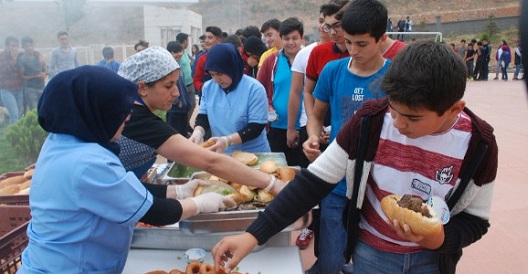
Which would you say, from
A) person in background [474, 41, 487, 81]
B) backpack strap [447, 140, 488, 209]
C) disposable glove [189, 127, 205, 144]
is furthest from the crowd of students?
person in background [474, 41, 487, 81]

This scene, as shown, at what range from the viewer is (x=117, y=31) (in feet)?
136

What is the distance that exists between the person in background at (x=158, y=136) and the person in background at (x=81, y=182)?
50cm

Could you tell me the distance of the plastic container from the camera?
6.26 ft

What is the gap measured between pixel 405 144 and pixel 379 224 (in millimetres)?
312

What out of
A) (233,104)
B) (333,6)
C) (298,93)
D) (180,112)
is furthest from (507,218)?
(180,112)

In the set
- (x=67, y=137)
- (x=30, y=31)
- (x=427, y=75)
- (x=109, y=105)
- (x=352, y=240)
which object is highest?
(x=30, y=31)

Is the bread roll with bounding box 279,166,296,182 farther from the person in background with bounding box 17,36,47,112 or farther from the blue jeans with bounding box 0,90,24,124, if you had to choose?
the blue jeans with bounding box 0,90,24,124

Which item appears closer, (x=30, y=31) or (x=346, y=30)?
(x=346, y=30)

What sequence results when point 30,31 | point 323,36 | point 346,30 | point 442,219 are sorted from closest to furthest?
point 442,219, point 346,30, point 323,36, point 30,31

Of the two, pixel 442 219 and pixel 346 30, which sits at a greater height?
pixel 346 30

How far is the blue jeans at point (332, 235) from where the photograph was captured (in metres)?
2.24

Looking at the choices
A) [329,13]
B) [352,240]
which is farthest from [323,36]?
[352,240]

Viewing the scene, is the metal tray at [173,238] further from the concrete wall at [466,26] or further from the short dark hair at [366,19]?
the concrete wall at [466,26]

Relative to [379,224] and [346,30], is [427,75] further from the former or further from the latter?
[346,30]
